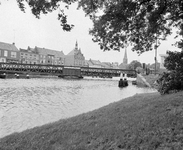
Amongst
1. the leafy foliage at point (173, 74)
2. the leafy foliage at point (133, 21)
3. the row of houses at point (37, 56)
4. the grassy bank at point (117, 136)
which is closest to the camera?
the grassy bank at point (117, 136)

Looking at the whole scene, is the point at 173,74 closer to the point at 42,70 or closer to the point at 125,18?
the point at 125,18

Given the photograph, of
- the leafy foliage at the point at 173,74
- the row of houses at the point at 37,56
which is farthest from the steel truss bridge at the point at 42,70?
the leafy foliage at the point at 173,74

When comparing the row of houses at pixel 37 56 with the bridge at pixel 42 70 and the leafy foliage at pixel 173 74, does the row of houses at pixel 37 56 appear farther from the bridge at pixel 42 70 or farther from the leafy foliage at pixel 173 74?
the leafy foliage at pixel 173 74

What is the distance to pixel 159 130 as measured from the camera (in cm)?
397

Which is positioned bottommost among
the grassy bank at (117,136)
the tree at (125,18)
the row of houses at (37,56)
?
the grassy bank at (117,136)

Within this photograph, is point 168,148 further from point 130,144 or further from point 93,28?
point 93,28

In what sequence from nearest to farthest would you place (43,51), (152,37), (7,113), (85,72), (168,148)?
(168,148)
(152,37)
(7,113)
(85,72)
(43,51)

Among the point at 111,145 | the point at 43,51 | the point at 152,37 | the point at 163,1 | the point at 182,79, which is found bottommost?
the point at 111,145

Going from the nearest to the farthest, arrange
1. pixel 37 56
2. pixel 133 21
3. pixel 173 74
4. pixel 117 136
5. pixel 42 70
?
pixel 117 136 < pixel 133 21 < pixel 173 74 < pixel 42 70 < pixel 37 56

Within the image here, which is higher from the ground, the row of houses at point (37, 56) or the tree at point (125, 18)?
the row of houses at point (37, 56)

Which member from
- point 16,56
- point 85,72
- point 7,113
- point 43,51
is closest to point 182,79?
point 7,113

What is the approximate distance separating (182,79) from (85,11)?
5845 millimetres

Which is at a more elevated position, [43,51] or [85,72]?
[43,51]

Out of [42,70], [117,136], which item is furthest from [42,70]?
[117,136]
